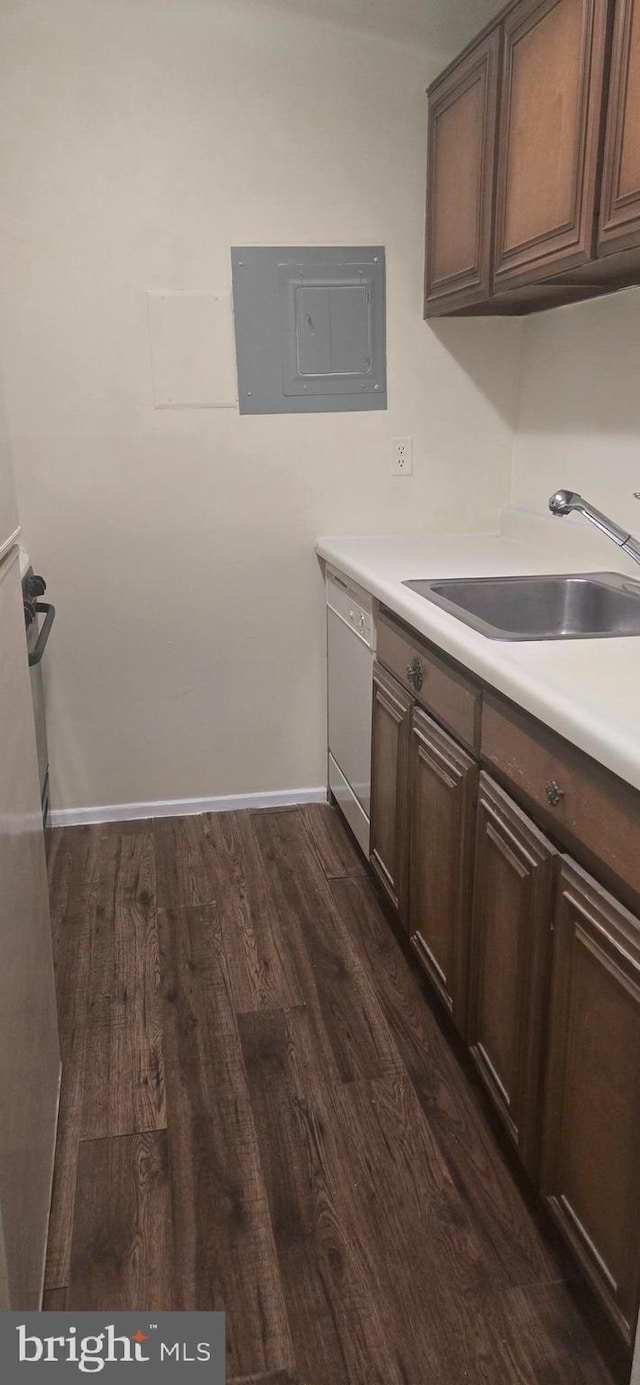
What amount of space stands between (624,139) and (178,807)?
90.6 inches

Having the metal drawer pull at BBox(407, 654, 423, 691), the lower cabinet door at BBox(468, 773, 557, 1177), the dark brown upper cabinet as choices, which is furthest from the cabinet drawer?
the dark brown upper cabinet

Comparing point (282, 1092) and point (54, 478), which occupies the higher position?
point (54, 478)

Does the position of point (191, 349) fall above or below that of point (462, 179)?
below

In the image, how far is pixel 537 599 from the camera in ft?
7.68

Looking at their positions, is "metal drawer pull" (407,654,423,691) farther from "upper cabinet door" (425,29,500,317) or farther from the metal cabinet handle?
"upper cabinet door" (425,29,500,317)

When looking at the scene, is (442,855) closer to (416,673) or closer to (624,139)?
(416,673)

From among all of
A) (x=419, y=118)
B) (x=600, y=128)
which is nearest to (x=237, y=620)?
(x=419, y=118)

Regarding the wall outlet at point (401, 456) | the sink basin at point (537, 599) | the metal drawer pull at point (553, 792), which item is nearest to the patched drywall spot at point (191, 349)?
the wall outlet at point (401, 456)

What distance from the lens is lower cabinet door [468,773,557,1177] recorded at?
1.47 m

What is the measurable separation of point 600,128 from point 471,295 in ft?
2.50

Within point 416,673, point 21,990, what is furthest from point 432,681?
point 21,990

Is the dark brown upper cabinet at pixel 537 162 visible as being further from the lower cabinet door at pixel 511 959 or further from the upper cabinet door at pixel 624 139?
the lower cabinet door at pixel 511 959

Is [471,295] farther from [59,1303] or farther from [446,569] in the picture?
[59,1303]

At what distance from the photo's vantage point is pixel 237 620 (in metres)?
3.12
